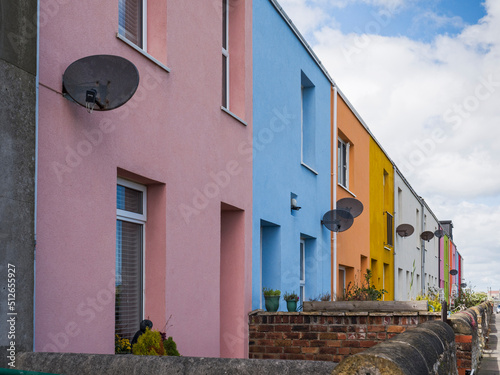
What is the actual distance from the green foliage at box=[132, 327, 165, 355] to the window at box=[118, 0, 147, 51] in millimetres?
2836

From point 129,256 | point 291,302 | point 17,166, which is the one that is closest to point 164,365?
point 17,166

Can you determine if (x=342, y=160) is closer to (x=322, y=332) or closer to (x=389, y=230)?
(x=389, y=230)

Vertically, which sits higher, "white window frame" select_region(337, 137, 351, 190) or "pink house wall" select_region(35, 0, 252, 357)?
"white window frame" select_region(337, 137, 351, 190)

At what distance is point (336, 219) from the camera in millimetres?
12703

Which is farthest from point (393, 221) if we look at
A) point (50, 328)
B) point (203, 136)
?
point (50, 328)

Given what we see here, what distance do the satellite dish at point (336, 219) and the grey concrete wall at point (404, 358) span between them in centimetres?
831

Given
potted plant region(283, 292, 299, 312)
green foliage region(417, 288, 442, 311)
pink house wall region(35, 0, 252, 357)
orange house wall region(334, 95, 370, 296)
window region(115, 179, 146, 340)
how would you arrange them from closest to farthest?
pink house wall region(35, 0, 252, 357) < window region(115, 179, 146, 340) < potted plant region(283, 292, 299, 312) < green foliage region(417, 288, 442, 311) < orange house wall region(334, 95, 370, 296)

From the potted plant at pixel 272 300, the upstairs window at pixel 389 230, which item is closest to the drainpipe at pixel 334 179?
the potted plant at pixel 272 300

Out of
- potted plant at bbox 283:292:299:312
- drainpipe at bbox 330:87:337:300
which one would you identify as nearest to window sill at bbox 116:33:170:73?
potted plant at bbox 283:292:299:312

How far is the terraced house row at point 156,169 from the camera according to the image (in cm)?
464

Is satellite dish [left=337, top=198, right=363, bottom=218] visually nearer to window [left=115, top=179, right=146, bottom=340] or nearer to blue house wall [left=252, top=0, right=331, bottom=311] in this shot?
blue house wall [left=252, top=0, right=331, bottom=311]

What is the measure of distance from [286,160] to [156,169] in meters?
4.66

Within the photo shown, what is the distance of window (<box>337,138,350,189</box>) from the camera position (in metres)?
15.6

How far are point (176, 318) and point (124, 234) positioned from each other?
1.07 meters
